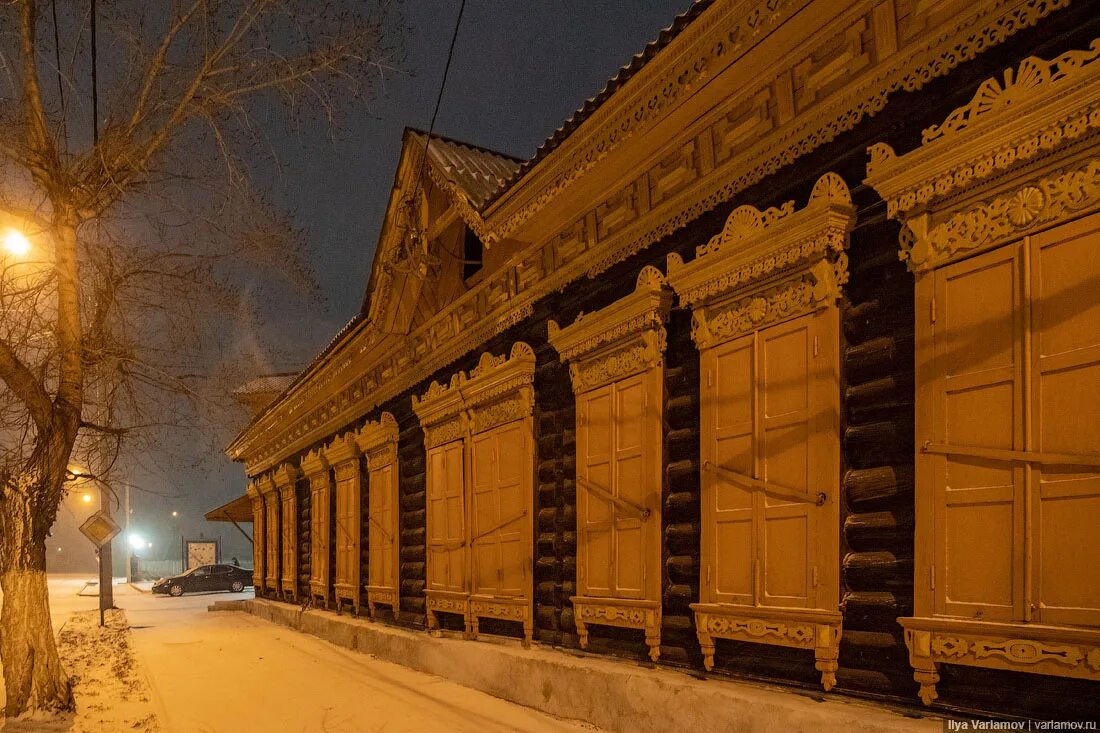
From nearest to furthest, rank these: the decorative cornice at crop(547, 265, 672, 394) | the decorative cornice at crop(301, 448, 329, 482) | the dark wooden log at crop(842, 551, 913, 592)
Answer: the dark wooden log at crop(842, 551, 913, 592), the decorative cornice at crop(547, 265, 672, 394), the decorative cornice at crop(301, 448, 329, 482)

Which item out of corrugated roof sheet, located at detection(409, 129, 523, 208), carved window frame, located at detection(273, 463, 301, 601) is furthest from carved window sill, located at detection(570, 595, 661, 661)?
carved window frame, located at detection(273, 463, 301, 601)

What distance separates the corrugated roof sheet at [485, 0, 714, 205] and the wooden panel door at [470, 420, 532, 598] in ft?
8.50

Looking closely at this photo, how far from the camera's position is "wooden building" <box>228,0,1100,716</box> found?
11.6ft

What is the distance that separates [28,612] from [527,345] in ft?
18.7

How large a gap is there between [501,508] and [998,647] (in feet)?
18.5

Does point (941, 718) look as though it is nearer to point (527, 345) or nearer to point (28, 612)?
point (527, 345)

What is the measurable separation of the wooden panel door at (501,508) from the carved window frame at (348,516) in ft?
16.7

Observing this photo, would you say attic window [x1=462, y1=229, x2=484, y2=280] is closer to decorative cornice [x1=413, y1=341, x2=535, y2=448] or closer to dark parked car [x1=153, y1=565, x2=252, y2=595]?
decorative cornice [x1=413, y1=341, x2=535, y2=448]

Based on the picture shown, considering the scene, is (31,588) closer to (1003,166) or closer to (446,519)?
(446,519)

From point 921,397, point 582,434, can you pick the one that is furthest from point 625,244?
point 921,397

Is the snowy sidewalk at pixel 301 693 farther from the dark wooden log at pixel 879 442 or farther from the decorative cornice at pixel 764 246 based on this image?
the decorative cornice at pixel 764 246

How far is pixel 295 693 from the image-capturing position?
30.1 feet

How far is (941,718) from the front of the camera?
3.77m

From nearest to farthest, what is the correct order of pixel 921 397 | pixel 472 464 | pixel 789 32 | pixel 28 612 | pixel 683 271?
pixel 921 397, pixel 789 32, pixel 683 271, pixel 28 612, pixel 472 464
